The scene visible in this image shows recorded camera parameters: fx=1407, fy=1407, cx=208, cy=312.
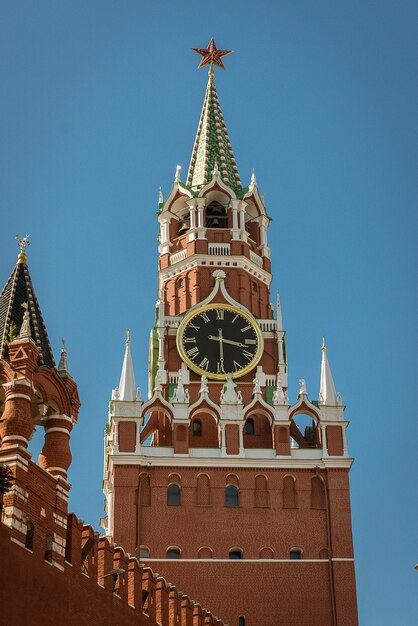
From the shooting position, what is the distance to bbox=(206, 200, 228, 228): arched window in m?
67.2

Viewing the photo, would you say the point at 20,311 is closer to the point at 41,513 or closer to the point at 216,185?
the point at 41,513

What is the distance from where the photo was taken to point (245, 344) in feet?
201

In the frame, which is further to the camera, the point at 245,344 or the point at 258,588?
the point at 245,344

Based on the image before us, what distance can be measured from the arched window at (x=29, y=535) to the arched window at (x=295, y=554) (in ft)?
81.8

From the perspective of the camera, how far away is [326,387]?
59.6 meters

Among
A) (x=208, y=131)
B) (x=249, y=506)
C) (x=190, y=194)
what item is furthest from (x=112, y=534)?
(x=208, y=131)

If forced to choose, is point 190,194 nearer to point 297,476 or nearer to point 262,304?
point 262,304

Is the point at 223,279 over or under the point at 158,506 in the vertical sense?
over

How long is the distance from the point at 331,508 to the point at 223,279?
1244 cm

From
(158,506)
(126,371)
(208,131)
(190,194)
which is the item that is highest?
(208,131)

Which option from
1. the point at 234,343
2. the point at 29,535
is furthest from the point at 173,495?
the point at 29,535

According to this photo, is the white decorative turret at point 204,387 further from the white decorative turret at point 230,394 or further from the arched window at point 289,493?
the arched window at point 289,493

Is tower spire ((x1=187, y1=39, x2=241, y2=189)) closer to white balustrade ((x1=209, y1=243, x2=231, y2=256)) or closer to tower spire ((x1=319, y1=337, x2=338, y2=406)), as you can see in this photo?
white balustrade ((x1=209, y1=243, x2=231, y2=256))

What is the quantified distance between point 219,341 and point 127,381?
4873mm
